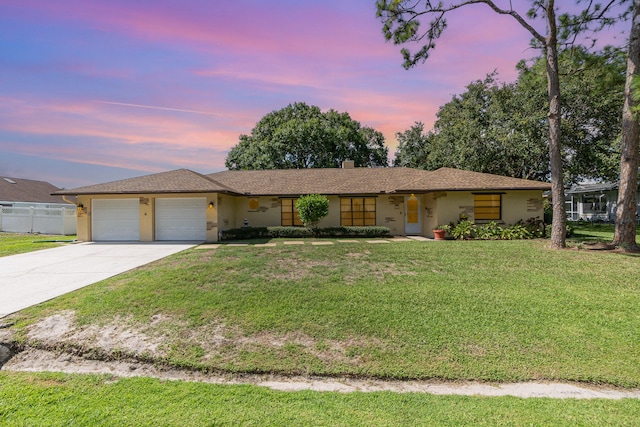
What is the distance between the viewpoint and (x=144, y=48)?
9.31 m

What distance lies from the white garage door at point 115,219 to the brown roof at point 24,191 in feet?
47.9

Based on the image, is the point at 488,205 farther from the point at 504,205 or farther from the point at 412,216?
the point at 412,216

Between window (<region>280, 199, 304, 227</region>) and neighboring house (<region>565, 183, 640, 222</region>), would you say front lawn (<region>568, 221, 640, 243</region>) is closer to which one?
neighboring house (<region>565, 183, 640, 222</region>)

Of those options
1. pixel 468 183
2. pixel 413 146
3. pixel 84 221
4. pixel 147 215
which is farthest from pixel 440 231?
pixel 413 146

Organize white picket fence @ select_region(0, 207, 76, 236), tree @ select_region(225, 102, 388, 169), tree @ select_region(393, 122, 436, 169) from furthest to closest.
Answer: tree @ select_region(393, 122, 436, 169), tree @ select_region(225, 102, 388, 169), white picket fence @ select_region(0, 207, 76, 236)

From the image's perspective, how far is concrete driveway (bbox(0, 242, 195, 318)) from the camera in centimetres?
609

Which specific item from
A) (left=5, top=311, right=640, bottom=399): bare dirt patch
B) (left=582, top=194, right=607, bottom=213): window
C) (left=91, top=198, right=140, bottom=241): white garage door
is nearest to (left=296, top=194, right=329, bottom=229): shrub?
(left=91, top=198, right=140, bottom=241): white garage door

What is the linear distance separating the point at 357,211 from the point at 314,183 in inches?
118

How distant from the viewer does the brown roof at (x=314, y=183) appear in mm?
13945

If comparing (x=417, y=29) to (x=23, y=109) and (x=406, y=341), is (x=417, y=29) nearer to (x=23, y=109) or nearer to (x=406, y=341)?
(x=406, y=341)

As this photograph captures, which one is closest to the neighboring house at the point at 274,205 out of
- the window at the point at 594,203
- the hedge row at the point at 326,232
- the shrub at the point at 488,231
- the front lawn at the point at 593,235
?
the shrub at the point at 488,231

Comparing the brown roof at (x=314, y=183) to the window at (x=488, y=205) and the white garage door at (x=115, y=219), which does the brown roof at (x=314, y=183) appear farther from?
the white garage door at (x=115, y=219)

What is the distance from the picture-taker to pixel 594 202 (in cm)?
2792

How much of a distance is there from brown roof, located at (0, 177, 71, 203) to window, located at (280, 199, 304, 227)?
20956 mm
